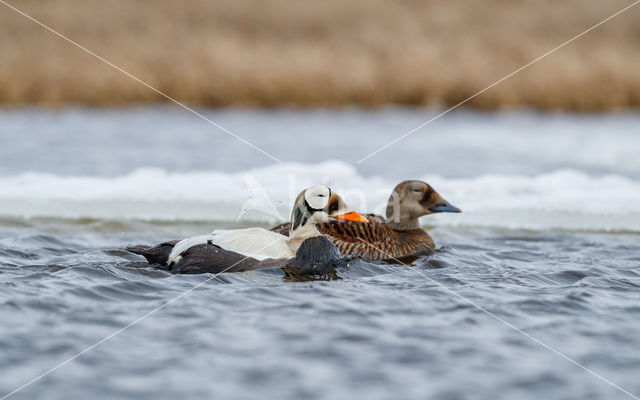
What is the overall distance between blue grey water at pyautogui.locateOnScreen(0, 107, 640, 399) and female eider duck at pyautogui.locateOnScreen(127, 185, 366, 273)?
0.13m

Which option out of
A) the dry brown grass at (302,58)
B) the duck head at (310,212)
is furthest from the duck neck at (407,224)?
the dry brown grass at (302,58)

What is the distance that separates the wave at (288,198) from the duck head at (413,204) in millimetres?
1173

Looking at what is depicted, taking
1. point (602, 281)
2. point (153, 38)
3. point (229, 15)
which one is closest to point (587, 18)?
point (229, 15)

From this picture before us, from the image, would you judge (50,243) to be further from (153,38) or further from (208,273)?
(153,38)

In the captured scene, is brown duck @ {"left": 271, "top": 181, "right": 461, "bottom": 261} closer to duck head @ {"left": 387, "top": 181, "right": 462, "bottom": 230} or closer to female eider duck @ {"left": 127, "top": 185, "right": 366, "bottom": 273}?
duck head @ {"left": 387, "top": 181, "right": 462, "bottom": 230}

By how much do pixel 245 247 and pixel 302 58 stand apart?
14409 mm

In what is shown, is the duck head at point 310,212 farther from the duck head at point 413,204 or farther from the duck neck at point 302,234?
the duck head at point 413,204

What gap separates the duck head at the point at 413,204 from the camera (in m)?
7.29

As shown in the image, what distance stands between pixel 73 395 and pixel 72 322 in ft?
3.50

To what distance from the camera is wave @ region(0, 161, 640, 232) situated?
8.66 meters

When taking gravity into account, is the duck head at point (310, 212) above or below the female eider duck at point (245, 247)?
above

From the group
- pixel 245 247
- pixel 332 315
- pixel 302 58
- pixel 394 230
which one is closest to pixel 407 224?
pixel 394 230

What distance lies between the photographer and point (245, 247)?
6.00m

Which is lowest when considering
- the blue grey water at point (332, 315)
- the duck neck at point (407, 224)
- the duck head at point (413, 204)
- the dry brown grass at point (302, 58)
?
the blue grey water at point (332, 315)
